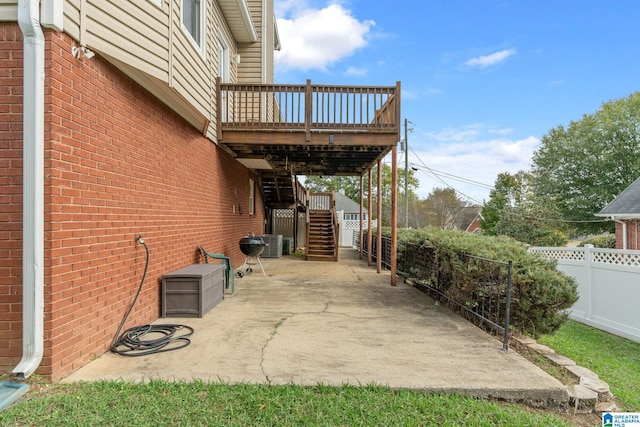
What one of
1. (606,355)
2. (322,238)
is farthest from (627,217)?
(322,238)

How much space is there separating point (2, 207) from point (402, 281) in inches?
276

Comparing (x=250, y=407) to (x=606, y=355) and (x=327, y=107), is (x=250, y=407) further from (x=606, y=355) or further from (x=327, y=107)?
(x=327, y=107)

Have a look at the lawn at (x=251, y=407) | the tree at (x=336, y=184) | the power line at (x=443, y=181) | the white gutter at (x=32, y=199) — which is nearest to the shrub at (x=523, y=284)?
the lawn at (x=251, y=407)

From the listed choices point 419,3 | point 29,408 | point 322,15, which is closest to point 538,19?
point 419,3

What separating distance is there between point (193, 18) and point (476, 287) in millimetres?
6052

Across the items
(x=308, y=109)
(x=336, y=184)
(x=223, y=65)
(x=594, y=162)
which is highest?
(x=594, y=162)

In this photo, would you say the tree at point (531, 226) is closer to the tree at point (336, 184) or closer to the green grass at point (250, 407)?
the green grass at point (250, 407)

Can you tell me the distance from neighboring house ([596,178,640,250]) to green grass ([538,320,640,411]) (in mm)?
9847

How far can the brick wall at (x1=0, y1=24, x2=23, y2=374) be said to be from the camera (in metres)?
2.63

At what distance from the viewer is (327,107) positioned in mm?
7207

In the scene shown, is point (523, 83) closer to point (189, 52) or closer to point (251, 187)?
point (251, 187)

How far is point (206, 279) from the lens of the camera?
474 cm

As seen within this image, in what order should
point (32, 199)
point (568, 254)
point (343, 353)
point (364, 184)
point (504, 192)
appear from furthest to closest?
1. point (364, 184)
2. point (504, 192)
3. point (568, 254)
4. point (343, 353)
5. point (32, 199)

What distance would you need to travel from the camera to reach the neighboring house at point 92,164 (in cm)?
255
